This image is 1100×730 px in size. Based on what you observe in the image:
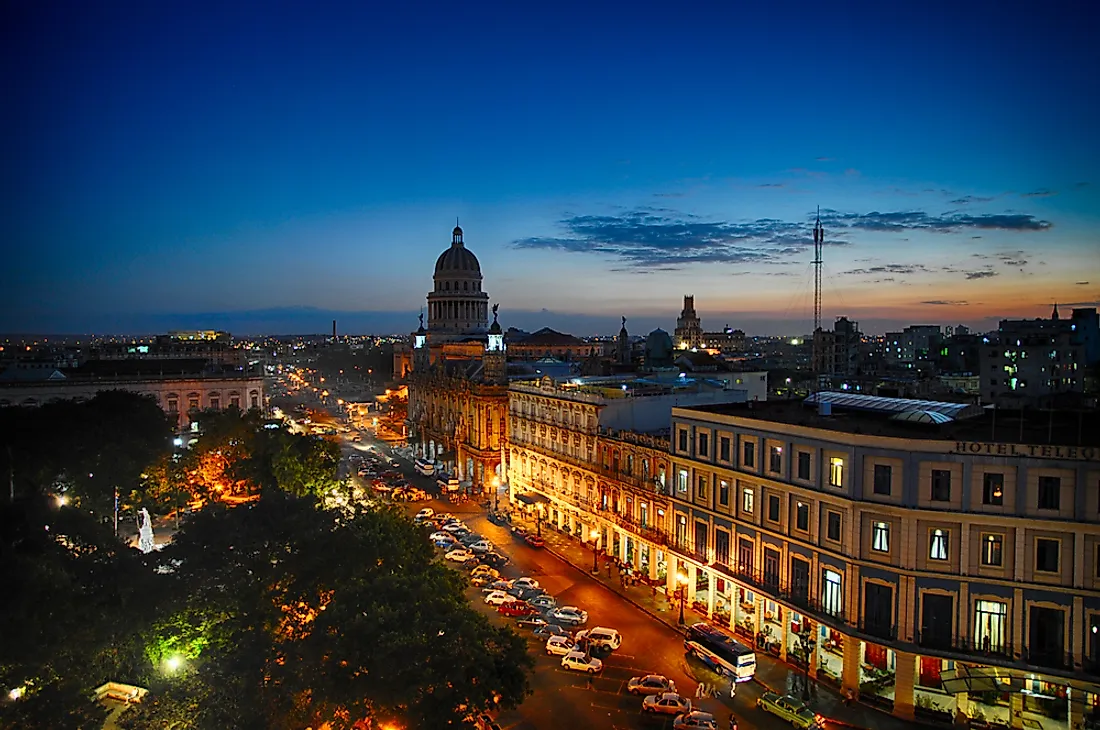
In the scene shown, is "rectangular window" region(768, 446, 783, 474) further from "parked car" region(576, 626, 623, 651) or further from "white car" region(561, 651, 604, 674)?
"white car" region(561, 651, 604, 674)

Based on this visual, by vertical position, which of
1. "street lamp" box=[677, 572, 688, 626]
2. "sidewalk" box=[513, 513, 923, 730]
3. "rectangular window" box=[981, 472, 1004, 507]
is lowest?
"sidewalk" box=[513, 513, 923, 730]

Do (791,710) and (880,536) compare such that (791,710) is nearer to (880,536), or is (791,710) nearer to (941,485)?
(880,536)

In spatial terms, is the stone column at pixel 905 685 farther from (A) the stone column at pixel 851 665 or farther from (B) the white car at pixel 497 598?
(B) the white car at pixel 497 598

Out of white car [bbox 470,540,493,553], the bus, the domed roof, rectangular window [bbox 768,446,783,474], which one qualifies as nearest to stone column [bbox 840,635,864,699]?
the bus

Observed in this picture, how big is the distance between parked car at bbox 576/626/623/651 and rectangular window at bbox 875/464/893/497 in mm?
16005

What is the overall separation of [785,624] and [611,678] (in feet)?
31.4

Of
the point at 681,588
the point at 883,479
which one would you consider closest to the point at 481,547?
the point at 681,588

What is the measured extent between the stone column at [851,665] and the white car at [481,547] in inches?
1169

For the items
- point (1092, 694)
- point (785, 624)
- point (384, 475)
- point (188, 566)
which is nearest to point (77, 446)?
point (188, 566)

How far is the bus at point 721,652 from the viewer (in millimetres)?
36906

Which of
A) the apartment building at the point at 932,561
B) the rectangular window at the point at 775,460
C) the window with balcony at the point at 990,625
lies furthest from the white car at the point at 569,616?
the window with balcony at the point at 990,625

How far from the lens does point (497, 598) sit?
4838cm

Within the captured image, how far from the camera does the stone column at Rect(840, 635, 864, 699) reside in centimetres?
3541

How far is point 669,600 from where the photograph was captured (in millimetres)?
48719
